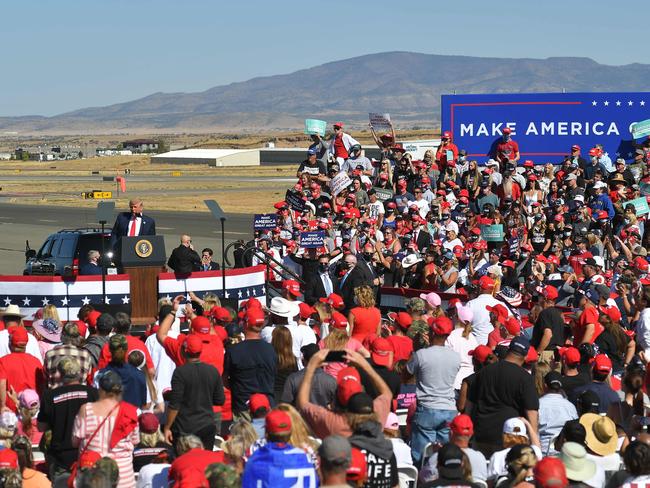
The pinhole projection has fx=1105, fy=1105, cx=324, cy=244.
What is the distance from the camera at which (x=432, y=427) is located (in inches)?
371

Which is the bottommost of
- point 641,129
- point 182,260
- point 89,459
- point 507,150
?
point 182,260

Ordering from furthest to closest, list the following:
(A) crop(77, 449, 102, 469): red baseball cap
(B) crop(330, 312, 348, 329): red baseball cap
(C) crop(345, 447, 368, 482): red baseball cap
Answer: (B) crop(330, 312, 348, 329): red baseball cap, (A) crop(77, 449, 102, 469): red baseball cap, (C) crop(345, 447, 368, 482): red baseball cap

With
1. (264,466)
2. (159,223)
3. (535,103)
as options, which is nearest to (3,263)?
(159,223)

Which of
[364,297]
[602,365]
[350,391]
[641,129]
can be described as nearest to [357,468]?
[350,391]

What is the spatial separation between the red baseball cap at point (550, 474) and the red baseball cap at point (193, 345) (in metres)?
3.52

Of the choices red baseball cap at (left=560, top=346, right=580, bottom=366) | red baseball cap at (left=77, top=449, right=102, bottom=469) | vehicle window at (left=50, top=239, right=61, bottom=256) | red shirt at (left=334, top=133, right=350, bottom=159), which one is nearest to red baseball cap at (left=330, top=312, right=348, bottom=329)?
red baseball cap at (left=560, top=346, right=580, bottom=366)

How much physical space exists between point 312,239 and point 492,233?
9.78 ft

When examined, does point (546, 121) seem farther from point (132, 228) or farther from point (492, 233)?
point (132, 228)

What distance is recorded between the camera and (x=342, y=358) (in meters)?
8.77

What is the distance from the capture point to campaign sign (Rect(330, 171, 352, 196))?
21375mm

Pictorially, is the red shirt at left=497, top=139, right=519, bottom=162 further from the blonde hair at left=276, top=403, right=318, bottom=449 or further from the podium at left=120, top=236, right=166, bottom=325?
the blonde hair at left=276, top=403, right=318, bottom=449

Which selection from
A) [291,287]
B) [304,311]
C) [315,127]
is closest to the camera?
[304,311]

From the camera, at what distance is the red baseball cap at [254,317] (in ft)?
31.4

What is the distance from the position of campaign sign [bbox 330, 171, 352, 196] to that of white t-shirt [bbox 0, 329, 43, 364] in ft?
37.1
